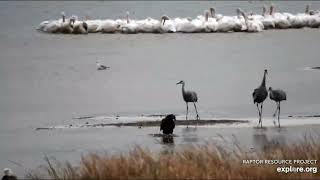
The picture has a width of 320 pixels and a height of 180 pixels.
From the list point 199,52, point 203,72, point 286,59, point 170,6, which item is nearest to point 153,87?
point 203,72

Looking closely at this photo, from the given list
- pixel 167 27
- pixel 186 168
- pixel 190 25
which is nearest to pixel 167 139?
pixel 186 168

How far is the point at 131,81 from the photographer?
21781 mm

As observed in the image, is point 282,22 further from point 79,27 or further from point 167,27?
point 79,27

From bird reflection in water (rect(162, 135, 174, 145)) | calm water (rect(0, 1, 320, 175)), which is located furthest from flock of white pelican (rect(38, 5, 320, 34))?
bird reflection in water (rect(162, 135, 174, 145))

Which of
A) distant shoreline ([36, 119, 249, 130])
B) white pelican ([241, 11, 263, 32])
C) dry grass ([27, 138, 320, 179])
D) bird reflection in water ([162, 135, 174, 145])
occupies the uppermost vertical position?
white pelican ([241, 11, 263, 32])

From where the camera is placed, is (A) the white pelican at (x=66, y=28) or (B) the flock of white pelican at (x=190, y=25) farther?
(A) the white pelican at (x=66, y=28)

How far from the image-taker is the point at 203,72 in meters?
23.0

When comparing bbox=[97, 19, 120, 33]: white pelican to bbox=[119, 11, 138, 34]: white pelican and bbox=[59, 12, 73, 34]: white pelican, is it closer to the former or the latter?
bbox=[119, 11, 138, 34]: white pelican

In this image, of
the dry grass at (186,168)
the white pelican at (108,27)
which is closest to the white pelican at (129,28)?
the white pelican at (108,27)

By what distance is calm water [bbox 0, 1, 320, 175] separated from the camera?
46.4 ft

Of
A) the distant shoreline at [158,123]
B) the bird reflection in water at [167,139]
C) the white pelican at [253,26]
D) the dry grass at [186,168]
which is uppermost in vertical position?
the white pelican at [253,26]

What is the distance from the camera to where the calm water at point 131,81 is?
14156mm

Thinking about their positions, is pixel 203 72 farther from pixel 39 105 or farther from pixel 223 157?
pixel 223 157

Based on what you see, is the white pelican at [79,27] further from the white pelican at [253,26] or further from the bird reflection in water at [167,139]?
the bird reflection in water at [167,139]
